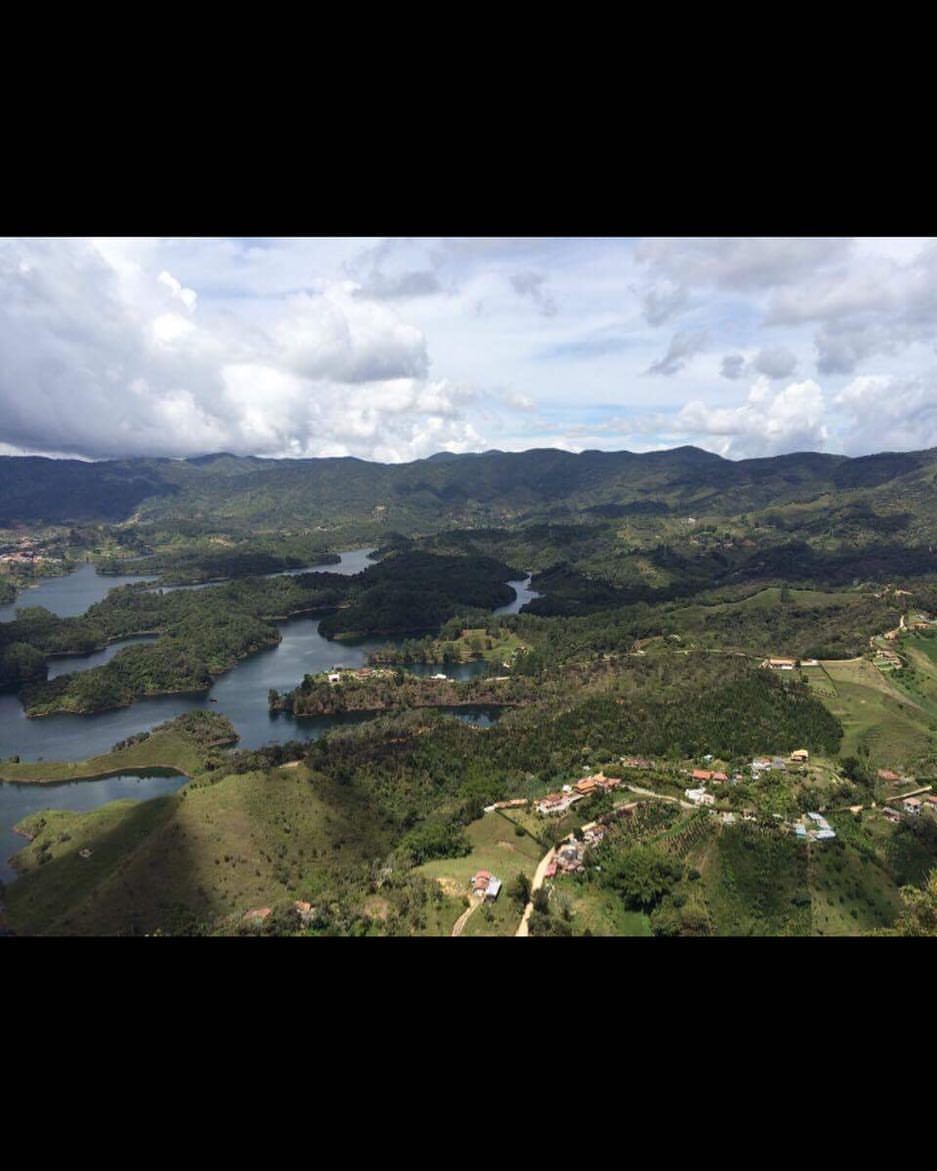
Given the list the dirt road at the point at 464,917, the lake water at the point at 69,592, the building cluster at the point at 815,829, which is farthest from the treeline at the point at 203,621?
the building cluster at the point at 815,829

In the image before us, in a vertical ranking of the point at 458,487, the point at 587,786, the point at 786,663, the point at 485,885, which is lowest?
the point at 587,786

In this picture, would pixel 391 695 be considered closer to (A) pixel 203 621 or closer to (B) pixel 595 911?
(A) pixel 203 621

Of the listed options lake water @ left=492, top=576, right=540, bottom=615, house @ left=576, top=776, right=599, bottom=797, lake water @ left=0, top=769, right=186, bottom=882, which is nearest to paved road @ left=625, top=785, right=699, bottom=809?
house @ left=576, top=776, right=599, bottom=797

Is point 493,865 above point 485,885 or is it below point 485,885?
below

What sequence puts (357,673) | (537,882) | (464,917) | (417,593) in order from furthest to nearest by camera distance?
(417,593) < (357,673) < (537,882) < (464,917)

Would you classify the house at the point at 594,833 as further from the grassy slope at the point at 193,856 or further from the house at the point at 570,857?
the grassy slope at the point at 193,856

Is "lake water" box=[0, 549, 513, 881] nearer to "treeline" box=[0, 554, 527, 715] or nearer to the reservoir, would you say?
the reservoir

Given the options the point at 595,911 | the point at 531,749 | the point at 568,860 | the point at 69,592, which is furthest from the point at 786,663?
the point at 69,592
